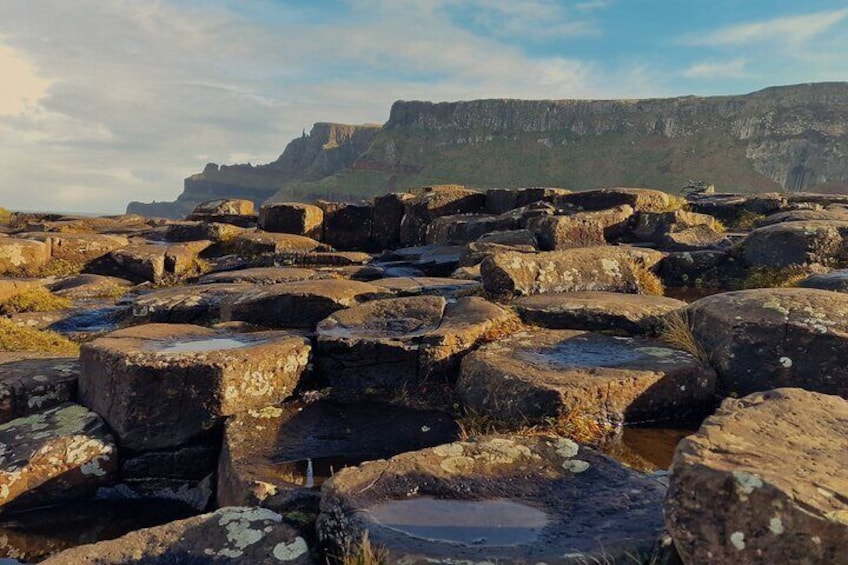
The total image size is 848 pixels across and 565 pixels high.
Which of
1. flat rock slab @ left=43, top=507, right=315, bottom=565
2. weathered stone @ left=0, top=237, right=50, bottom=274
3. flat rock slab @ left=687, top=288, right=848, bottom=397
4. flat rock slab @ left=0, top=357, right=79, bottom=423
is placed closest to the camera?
flat rock slab @ left=43, top=507, right=315, bottom=565

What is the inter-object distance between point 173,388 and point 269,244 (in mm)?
11055

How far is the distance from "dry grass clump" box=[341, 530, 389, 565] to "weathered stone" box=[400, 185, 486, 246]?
51.2 ft

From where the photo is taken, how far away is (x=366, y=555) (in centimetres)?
281

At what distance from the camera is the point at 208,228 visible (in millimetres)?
17781

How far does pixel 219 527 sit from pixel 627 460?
2694 mm

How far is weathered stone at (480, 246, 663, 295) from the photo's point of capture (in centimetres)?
751

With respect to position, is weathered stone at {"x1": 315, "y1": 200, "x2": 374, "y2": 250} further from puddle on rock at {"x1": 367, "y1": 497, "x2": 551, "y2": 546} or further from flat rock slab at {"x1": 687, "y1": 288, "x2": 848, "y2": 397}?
puddle on rock at {"x1": 367, "y1": 497, "x2": 551, "y2": 546}

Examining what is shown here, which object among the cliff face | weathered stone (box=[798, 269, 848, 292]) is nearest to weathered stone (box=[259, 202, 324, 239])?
weathered stone (box=[798, 269, 848, 292])

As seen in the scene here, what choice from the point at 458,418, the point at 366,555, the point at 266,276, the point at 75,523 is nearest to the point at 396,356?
the point at 458,418

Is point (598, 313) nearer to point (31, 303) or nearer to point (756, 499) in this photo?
point (756, 499)

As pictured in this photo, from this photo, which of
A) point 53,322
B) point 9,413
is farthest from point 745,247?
point 53,322

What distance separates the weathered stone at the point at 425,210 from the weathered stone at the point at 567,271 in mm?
10181

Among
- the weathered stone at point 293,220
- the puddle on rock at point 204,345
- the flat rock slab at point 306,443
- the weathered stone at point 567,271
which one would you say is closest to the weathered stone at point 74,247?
the weathered stone at point 293,220

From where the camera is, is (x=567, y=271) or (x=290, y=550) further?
(x=567, y=271)
